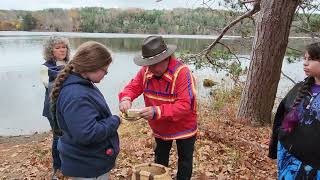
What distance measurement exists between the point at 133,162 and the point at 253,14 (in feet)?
17.0

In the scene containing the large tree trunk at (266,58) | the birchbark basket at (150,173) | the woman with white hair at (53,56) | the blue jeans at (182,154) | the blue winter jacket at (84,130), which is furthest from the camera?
the large tree trunk at (266,58)

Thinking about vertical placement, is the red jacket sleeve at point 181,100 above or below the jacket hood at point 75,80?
below

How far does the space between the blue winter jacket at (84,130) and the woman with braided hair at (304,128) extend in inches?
56.4

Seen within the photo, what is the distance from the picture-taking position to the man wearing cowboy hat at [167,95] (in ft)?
11.3

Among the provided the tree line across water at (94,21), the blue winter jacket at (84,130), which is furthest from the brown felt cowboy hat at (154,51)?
the tree line across water at (94,21)

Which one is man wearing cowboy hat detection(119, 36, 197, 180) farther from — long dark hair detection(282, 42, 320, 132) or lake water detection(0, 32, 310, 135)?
lake water detection(0, 32, 310, 135)

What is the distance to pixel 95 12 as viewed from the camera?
71062 millimetres

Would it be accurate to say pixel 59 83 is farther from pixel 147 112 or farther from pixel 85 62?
pixel 147 112

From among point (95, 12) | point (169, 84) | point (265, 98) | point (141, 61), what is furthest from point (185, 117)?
point (95, 12)

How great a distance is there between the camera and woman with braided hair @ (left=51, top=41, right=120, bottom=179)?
8.95ft

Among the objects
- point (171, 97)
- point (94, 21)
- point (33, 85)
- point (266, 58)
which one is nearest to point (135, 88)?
point (171, 97)

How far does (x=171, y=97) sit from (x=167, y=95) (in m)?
0.04

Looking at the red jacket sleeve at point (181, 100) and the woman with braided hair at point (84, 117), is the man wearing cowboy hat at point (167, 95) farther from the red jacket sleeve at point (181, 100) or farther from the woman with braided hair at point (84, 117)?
the woman with braided hair at point (84, 117)

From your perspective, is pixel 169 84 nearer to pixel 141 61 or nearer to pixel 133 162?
pixel 141 61
